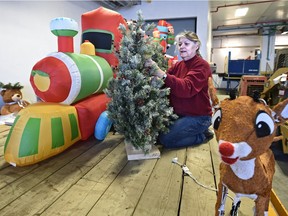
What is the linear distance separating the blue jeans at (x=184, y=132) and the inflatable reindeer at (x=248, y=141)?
102cm

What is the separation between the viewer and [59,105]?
167 centimetres

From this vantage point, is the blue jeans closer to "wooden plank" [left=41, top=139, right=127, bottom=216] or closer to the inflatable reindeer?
"wooden plank" [left=41, top=139, right=127, bottom=216]

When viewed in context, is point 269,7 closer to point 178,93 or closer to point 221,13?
point 221,13

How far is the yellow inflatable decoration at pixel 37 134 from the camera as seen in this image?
1389 mm

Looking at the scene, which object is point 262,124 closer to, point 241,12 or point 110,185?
point 110,185

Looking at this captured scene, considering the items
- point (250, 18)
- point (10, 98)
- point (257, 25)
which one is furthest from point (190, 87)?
point (257, 25)

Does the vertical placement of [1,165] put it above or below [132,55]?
below

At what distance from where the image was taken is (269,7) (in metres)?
5.90

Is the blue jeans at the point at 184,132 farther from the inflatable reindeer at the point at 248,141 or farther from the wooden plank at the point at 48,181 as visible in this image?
the inflatable reindeer at the point at 248,141

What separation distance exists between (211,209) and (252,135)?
0.56 metres

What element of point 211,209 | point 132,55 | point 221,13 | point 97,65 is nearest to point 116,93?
point 132,55

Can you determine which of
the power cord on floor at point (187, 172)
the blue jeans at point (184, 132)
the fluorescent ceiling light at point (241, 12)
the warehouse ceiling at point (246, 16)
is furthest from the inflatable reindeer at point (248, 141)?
the fluorescent ceiling light at point (241, 12)

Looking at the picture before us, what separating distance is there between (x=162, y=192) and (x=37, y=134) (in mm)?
901

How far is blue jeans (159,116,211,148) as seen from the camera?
177 cm
